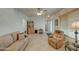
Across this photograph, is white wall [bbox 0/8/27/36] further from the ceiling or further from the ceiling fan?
the ceiling fan

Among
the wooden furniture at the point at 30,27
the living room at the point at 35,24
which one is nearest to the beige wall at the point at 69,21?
the living room at the point at 35,24

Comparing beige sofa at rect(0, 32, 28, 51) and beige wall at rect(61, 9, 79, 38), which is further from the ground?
beige wall at rect(61, 9, 79, 38)

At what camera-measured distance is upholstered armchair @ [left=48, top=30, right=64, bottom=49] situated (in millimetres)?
2500

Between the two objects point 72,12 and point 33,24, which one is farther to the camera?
point 33,24

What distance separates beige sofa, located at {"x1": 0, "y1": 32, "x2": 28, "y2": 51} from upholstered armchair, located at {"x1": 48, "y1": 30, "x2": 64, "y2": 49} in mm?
564

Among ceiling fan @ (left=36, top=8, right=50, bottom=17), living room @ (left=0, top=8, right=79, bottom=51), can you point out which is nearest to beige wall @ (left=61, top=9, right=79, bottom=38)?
living room @ (left=0, top=8, right=79, bottom=51)

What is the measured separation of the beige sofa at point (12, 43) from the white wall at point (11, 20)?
0.36ft

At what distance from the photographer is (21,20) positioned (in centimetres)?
258

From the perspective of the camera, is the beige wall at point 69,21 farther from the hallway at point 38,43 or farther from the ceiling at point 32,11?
the hallway at point 38,43

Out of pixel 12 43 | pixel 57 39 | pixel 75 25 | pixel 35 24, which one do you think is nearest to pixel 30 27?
pixel 35 24
